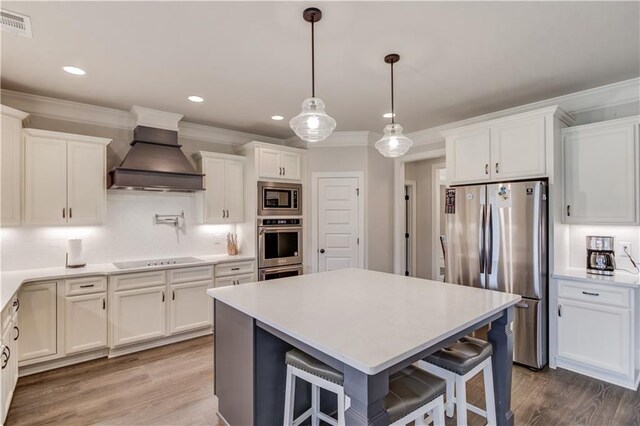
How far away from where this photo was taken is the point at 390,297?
2.09m

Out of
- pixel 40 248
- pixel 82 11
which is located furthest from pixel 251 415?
pixel 40 248

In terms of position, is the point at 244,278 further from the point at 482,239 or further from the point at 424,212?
the point at 424,212

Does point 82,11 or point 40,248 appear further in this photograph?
point 40,248

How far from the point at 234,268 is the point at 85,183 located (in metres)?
1.84

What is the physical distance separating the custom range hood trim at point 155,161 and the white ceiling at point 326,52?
0.27m

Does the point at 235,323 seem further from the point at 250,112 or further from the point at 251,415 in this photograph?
the point at 250,112

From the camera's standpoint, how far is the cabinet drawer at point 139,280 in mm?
3369

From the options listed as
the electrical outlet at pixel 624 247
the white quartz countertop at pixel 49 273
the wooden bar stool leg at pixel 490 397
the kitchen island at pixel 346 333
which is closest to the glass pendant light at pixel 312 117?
the kitchen island at pixel 346 333

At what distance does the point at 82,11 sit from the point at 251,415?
258cm

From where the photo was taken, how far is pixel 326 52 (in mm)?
2461

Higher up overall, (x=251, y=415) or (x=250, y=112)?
(x=250, y=112)

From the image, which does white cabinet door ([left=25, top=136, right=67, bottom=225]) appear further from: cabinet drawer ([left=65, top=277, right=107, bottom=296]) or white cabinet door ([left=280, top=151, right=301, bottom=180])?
white cabinet door ([left=280, top=151, right=301, bottom=180])

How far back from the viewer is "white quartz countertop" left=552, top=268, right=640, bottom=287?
107 inches

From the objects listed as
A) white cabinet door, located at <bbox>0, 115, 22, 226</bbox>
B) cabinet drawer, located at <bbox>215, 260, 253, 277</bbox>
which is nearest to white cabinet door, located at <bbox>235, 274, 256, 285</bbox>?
cabinet drawer, located at <bbox>215, 260, 253, 277</bbox>
